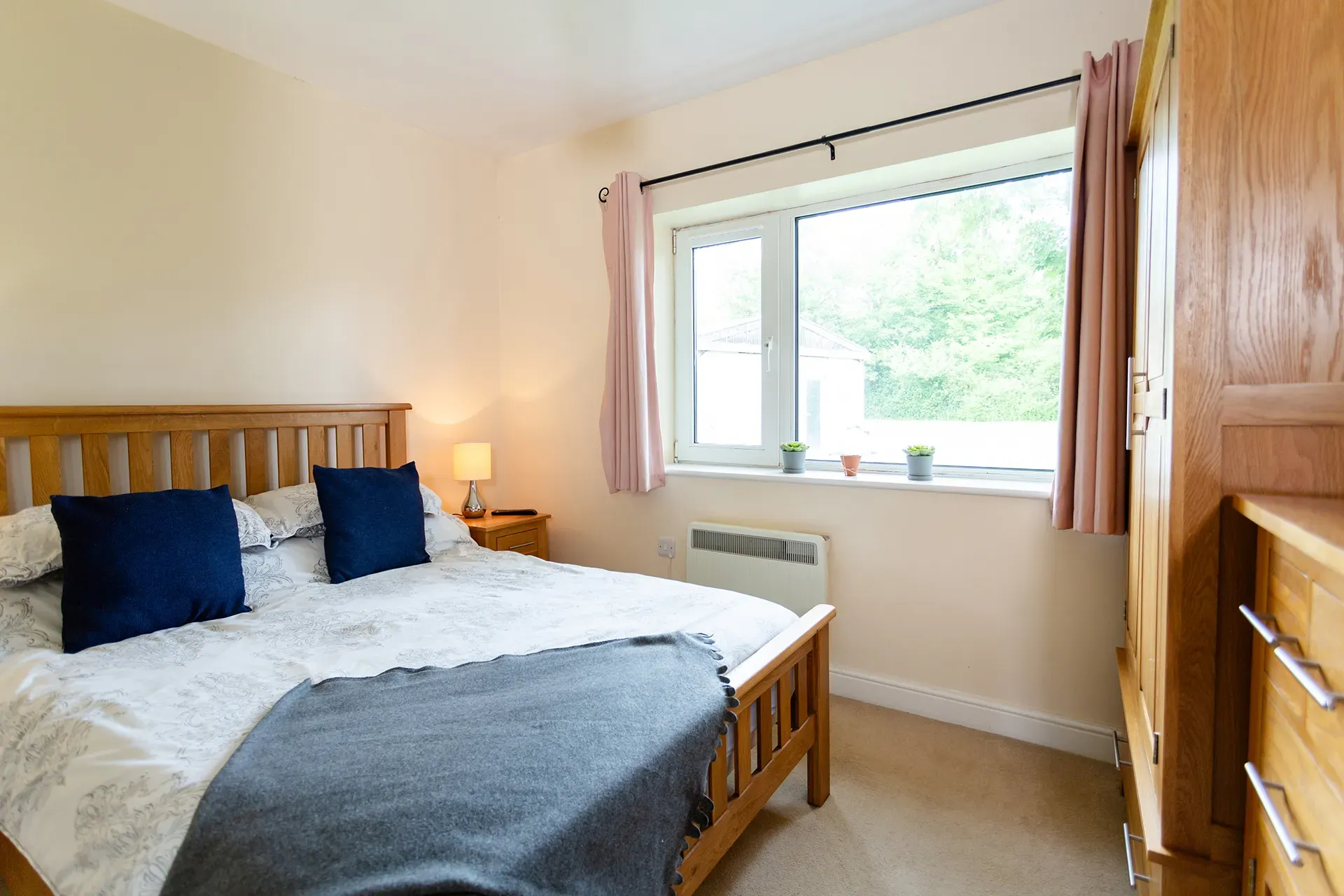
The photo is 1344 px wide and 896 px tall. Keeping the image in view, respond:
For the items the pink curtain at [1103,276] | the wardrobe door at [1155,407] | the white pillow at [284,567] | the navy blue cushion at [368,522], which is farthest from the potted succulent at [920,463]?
the white pillow at [284,567]

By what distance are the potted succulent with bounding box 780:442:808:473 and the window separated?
107 millimetres

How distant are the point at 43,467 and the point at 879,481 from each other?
9.29 ft

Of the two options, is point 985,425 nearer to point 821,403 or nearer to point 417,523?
point 821,403

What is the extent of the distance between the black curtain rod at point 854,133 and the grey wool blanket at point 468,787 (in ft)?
6.93

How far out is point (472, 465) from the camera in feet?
10.8

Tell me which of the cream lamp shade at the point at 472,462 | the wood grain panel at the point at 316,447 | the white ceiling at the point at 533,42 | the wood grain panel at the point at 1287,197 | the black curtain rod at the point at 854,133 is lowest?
the cream lamp shade at the point at 472,462

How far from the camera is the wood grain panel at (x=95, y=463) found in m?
2.19

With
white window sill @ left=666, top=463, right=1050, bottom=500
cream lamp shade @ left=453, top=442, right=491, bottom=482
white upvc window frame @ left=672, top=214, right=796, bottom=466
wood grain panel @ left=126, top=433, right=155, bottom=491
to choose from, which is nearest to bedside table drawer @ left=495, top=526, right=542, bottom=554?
cream lamp shade @ left=453, top=442, right=491, bottom=482

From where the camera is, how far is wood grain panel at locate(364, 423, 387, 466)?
3.01m

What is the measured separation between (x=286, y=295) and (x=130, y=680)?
70.7 inches

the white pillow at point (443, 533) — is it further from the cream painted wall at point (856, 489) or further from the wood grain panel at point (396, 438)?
the cream painted wall at point (856, 489)

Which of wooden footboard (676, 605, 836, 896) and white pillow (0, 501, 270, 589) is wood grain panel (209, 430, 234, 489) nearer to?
white pillow (0, 501, 270, 589)

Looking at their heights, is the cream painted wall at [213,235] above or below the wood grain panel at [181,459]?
above

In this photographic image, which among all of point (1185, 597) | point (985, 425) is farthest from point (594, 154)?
point (1185, 597)
